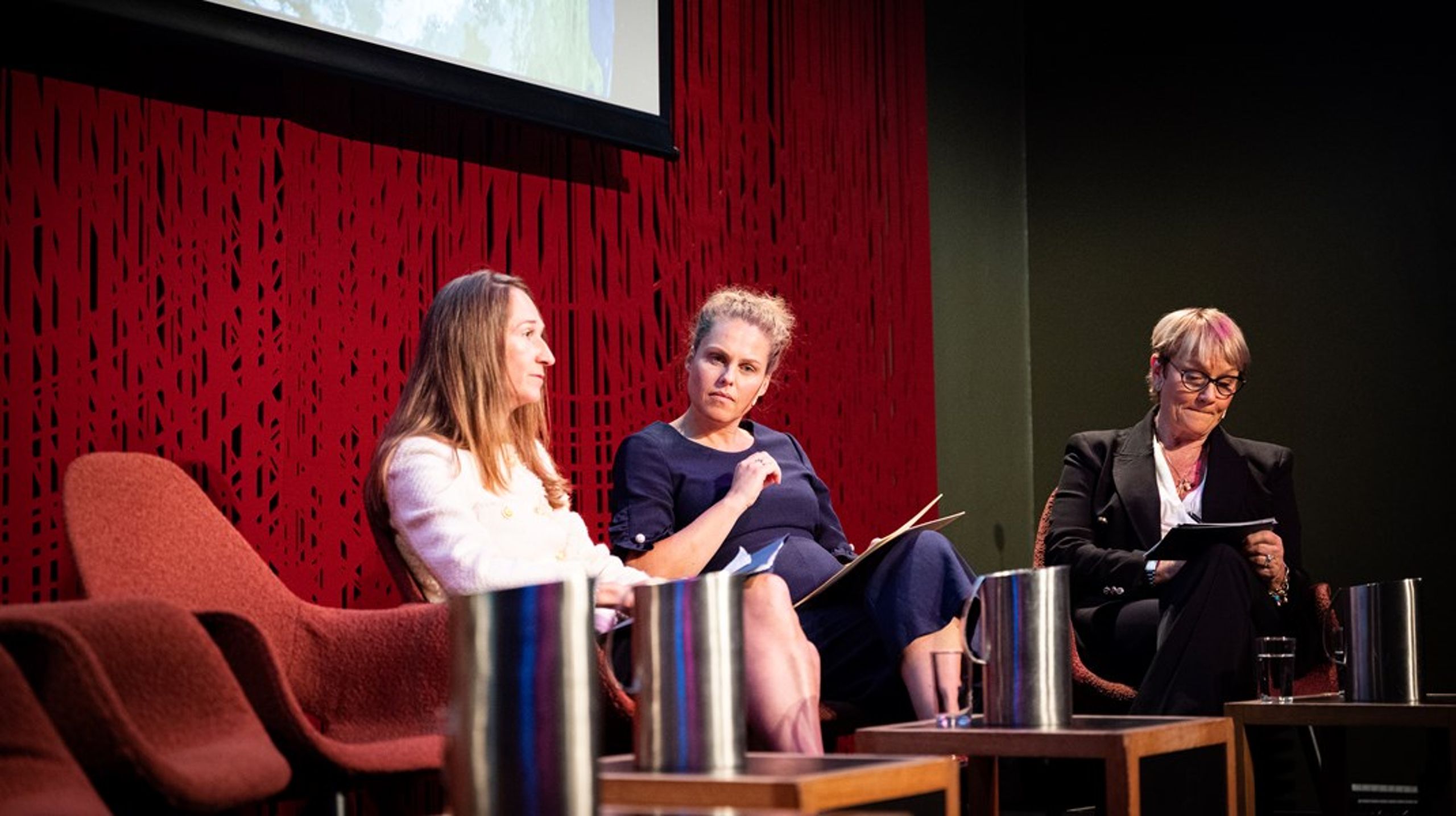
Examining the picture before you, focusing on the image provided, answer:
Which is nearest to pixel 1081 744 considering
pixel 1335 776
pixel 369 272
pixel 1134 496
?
pixel 1335 776

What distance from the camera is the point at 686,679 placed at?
1.67 m

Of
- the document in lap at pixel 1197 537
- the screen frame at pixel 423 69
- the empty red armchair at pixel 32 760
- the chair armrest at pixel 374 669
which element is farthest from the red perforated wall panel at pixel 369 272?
the document in lap at pixel 1197 537

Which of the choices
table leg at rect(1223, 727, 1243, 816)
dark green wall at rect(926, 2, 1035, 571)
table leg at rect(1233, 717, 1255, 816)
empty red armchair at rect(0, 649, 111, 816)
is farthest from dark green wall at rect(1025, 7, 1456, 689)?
empty red armchair at rect(0, 649, 111, 816)

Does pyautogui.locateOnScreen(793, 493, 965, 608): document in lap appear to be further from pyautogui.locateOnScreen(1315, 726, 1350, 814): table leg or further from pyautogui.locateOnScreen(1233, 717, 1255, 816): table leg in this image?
pyautogui.locateOnScreen(1315, 726, 1350, 814): table leg

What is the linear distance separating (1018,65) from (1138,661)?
2548mm

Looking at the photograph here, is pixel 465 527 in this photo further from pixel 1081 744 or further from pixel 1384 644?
pixel 1384 644

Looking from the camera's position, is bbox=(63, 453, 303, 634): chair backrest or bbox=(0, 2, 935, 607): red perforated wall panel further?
bbox=(0, 2, 935, 607): red perforated wall panel

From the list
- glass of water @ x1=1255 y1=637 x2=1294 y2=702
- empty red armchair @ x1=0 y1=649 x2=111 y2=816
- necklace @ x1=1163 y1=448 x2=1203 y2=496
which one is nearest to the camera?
empty red armchair @ x1=0 y1=649 x2=111 y2=816

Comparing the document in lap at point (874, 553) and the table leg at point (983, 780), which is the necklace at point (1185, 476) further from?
the table leg at point (983, 780)

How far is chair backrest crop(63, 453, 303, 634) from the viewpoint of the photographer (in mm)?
2293

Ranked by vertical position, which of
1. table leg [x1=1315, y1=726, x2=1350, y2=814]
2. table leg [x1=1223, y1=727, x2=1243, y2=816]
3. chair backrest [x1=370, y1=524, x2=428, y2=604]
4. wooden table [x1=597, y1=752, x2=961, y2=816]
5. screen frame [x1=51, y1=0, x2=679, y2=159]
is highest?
screen frame [x1=51, y1=0, x2=679, y2=159]

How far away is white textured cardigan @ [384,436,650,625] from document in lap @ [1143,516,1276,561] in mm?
1254

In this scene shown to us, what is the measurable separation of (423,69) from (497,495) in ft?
2.93

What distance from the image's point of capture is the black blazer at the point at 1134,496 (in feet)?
13.1
